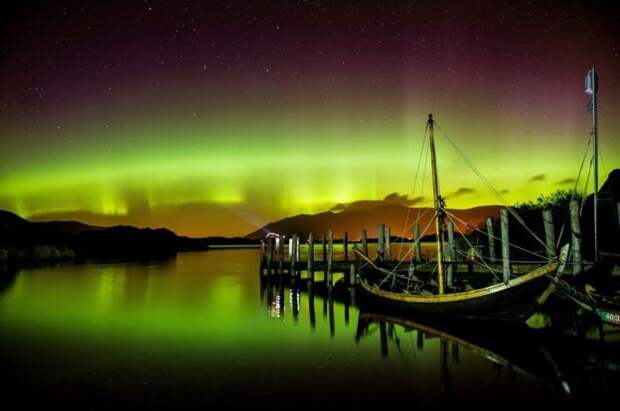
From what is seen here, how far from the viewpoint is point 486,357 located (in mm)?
13555

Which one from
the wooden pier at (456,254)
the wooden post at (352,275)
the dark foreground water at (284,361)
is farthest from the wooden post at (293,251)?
the dark foreground water at (284,361)

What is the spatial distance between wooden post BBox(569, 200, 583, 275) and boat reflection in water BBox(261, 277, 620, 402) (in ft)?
14.3

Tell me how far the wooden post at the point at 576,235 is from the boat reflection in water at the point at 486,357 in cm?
437

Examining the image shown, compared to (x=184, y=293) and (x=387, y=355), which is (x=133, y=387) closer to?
(x=387, y=355)

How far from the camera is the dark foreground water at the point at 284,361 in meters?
10.8

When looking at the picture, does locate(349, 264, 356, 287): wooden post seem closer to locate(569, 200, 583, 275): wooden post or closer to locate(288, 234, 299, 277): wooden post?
locate(288, 234, 299, 277): wooden post

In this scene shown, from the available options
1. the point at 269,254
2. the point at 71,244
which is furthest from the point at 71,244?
the point at 269,254

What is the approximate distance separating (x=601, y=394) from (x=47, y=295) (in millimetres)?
34338

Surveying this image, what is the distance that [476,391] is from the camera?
36.3 feet

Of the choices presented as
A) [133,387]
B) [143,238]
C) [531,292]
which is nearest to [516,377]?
[531,292]

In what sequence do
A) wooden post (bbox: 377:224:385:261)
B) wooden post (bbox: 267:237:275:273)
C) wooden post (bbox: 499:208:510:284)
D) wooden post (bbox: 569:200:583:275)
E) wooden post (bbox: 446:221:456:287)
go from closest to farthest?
wooden post (bbox: 499:208:510:284)
wooden post (bbox: 569:200:583:275)
wooden post (bbox: 446:221:456:287)
wooden post (bbox: 377:224:385:261)
wooden post (bbox: 267:237:275:273)

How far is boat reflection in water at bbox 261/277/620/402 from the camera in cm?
1095

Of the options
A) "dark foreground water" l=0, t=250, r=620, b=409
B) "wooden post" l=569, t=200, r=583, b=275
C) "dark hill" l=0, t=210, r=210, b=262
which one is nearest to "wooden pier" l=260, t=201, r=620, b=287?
"wooden post" l=569, t=200, r=583, b=275

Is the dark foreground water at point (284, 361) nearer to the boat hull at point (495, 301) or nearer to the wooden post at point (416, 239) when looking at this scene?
the boat hull at point (495, 301)
